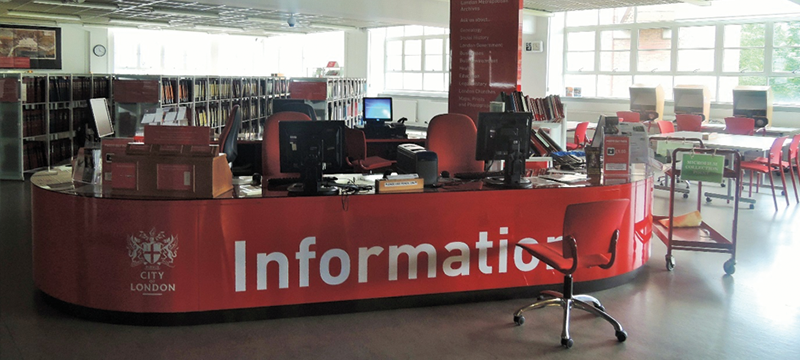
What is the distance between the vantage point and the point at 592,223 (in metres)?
3.86

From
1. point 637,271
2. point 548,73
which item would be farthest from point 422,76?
point 637,271

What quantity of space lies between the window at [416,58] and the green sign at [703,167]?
44.4 feet

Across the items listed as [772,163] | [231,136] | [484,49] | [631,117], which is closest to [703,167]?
[484,49]

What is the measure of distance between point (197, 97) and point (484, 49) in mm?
5625

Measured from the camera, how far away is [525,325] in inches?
166

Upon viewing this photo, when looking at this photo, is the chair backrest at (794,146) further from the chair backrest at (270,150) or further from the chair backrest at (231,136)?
the chair backrest at (231,136)

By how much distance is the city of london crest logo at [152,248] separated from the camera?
4055mm

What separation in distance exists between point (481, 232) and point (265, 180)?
1563mm

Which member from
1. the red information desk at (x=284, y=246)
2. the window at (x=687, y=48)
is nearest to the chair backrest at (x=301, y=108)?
the red information desk at (x=284, y=246)

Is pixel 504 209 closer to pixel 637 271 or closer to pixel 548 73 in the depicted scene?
pixel 637 271

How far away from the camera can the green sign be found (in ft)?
18.1

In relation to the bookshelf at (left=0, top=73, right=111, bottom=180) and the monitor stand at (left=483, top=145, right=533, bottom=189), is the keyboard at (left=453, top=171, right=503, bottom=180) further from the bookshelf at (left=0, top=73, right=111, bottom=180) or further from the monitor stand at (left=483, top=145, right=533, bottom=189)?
the bookshelf at (left=0, top=73, right=111, bottom=180)

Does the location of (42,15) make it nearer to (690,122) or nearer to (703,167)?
(690,122)

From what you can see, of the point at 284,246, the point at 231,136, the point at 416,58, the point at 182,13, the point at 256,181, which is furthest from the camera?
the point at 416,58
